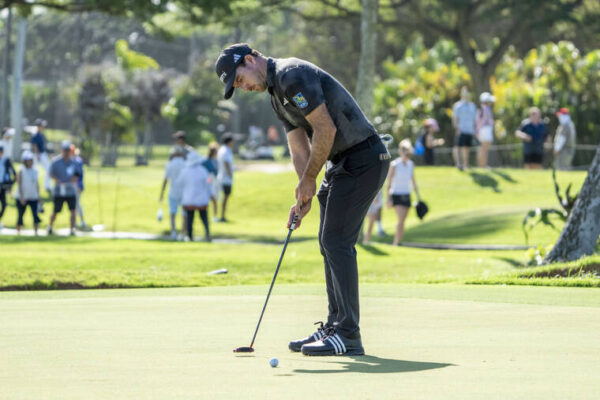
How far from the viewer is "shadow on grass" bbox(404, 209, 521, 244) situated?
22.5 m

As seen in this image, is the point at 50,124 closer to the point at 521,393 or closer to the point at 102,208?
the point at 102,208

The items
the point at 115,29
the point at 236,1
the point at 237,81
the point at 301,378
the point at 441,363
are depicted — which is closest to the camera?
the point at 301,378

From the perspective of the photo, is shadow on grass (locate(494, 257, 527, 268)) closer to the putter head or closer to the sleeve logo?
the sleeve logo

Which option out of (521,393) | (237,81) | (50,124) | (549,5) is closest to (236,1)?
(549,5)

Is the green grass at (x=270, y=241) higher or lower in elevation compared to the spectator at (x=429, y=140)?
lower

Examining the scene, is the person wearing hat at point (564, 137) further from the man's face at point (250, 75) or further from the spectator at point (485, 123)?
the man's face at point (250, 75)

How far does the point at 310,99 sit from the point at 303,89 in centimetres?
7

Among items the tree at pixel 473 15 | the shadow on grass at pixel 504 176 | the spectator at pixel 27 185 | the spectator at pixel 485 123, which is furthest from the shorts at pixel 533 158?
the spectator at pixel 27 185

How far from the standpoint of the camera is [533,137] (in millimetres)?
29938

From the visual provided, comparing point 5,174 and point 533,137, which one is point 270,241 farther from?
point 533,137

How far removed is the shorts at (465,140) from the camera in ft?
97.6

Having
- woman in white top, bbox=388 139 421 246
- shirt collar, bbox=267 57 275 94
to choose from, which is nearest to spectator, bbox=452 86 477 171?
woman in white top, bbox=388 139 421 246

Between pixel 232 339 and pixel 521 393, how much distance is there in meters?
2.41

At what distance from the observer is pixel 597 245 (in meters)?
13.6
